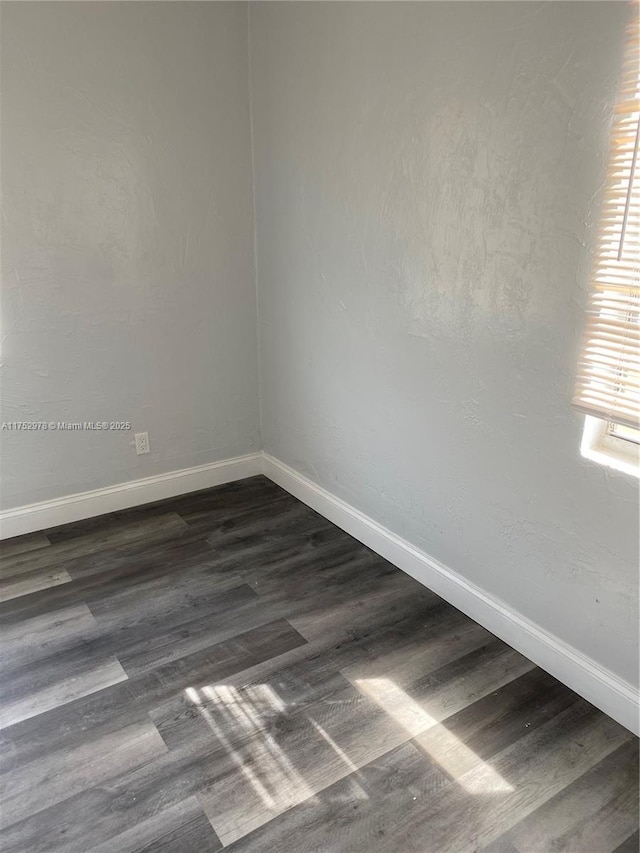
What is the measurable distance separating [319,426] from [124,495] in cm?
101

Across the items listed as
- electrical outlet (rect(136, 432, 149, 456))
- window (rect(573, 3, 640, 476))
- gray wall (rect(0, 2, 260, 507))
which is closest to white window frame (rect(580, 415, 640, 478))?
window (rect(573, 3, 640, 476))

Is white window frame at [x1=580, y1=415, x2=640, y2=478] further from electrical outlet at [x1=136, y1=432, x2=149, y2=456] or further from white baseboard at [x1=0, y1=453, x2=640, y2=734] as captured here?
electrical outlet at [x1=136, y1=432, x2=149, y2=456]

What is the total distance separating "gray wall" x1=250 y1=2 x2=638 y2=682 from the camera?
5.36ft

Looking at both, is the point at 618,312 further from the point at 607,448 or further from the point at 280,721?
the point at 280,721

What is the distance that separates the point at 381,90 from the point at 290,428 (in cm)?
154

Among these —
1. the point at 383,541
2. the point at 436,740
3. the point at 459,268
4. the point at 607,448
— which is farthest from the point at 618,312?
the point at 383,541

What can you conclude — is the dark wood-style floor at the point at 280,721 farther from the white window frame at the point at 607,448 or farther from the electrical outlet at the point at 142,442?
the white window frame at the point at 607,448

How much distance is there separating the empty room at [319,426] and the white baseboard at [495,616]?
0.04 feet

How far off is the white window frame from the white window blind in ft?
0.17

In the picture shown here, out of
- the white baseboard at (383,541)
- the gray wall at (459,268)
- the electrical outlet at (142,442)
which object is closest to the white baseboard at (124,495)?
the white baseboard at (383,541)

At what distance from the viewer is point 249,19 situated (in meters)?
2.75

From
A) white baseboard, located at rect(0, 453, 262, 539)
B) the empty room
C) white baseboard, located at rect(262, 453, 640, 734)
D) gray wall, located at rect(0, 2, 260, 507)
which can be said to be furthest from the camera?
white baseboard, located at rect(0, 453, 262, 539)

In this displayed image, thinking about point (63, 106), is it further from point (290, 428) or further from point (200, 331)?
point (290, 428)

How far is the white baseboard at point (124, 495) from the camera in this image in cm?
279
